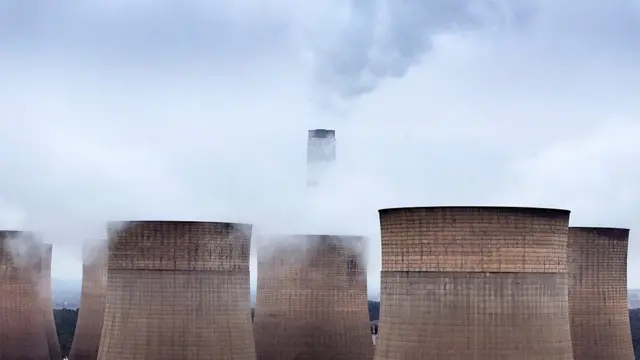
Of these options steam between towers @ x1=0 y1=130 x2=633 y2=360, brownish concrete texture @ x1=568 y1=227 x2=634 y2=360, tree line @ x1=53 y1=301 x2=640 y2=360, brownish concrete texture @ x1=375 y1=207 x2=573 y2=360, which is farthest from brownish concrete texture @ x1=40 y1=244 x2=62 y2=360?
tree line @ x1=53 y1=301 x2=640 y2=360

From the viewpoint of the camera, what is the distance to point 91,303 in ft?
83.7

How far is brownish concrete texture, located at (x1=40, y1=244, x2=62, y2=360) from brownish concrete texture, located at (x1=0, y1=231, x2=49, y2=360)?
2.36ft

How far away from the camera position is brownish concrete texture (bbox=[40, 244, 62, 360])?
78.5 ft

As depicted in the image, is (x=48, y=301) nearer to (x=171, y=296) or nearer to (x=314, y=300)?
(x=314, y=300)

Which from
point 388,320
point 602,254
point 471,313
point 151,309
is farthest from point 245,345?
point 602,254

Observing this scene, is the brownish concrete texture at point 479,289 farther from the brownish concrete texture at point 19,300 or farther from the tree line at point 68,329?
the tree line at point 68,329

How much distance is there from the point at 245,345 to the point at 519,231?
5577 mm

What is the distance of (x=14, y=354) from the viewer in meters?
22.3

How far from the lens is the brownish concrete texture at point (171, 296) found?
651 inches

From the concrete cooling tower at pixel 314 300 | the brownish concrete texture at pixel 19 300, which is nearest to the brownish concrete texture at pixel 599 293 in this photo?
the concrete cooling tower at pixel 314 300

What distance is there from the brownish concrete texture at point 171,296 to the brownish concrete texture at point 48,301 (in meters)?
7.37

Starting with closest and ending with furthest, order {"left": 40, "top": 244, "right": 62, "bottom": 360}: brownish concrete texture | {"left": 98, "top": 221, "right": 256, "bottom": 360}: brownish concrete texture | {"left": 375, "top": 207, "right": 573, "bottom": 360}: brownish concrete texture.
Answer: {"left": 375, "top": 207, "right": 573, "bottom": 360}: brownish concrete texture
{"left": 98, "top": 221, "right": 256, "bottom": 360}: brownish concrete texture
{"left": 40, "top": 244, "right": 62, "bottom": 360}: brownish concrete texture

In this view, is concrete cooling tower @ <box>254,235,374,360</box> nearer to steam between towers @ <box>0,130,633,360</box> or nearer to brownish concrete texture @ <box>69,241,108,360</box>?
steam between towers @ <box>0,130,633,360</box>

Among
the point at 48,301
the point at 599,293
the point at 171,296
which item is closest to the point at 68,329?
the point at 48,301
